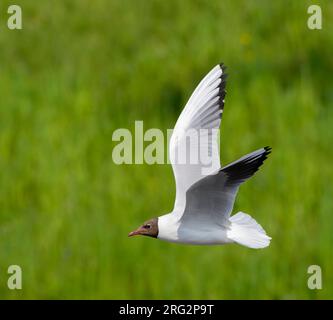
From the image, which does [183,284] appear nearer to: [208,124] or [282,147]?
[282,147]

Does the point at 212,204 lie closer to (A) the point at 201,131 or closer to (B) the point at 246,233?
(B) the point at 246,233

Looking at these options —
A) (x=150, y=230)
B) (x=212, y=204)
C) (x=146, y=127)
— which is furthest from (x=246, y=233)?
(x=146, y=127)

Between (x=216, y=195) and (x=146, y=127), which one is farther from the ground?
(x=146, y=127)

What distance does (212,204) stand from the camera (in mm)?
2371

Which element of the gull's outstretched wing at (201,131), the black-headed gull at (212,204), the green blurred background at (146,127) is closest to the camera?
the black-headed gull at (212,204)

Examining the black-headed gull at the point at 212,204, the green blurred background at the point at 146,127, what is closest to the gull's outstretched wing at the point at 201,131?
the black-headed gull at the point at 212,204

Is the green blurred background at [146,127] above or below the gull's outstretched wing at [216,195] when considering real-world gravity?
above

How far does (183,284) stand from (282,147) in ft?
3.56

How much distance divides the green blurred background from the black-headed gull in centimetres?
249

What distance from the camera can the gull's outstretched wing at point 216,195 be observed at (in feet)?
7.48

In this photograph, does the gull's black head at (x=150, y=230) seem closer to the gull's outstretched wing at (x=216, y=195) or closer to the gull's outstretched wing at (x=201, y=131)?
the gull's outstretched wing at (x=216, y=195)

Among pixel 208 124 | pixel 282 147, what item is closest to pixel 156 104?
pixel 282 147

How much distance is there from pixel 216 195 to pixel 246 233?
11cm

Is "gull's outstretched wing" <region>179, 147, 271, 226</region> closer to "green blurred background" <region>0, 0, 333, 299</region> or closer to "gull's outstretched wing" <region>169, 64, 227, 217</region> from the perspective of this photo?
"gull's outstretched wing" <region>169, 64, 227, 217</region>
